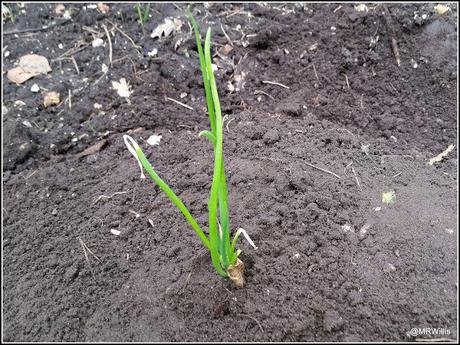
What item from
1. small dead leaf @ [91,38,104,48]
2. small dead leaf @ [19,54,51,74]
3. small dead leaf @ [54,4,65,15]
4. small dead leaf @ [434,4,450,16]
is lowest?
small dead leaf @ [19,54,51,74]

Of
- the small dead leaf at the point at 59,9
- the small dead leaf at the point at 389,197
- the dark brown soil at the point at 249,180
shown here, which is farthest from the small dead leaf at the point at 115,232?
the small dead leaf at the point at 59,9

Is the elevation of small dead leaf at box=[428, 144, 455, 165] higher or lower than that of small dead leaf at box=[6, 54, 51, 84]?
lower

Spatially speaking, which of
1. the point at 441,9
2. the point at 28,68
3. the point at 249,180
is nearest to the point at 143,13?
the point at 28,68

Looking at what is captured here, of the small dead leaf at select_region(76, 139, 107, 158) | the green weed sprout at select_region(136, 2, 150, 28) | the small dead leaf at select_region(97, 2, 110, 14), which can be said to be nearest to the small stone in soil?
the small dead leaf at select_region(76, 139, 107, 158)

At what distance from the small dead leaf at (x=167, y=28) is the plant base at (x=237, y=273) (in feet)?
5.14

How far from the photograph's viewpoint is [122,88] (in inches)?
88.4

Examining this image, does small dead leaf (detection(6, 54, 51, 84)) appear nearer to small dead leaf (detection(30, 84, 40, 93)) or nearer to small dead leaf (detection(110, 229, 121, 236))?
small dead leaf (detection(30, 84, 40, 93))

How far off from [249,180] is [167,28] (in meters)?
1.23

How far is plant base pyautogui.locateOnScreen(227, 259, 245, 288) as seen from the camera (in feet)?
4.54

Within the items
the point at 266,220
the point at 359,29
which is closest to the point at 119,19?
the point at 359,29

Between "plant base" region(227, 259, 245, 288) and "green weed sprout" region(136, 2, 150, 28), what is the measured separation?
1668 mm

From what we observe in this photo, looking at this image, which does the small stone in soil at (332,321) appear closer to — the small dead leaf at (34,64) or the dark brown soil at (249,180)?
the dark brown soil at (249,180)

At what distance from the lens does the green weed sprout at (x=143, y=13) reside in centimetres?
245

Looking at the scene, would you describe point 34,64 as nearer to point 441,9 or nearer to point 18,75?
point 18,75
